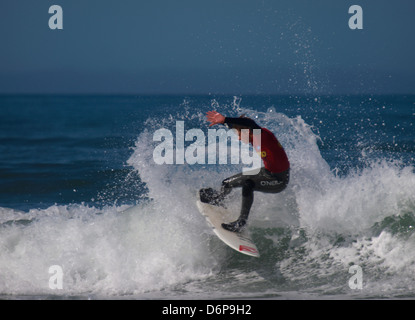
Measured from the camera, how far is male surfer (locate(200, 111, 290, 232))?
6219 mm

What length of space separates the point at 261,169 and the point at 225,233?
99 centimetres

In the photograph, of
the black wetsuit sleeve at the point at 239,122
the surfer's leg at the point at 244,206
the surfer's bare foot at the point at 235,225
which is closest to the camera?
the black wetsuit sleeve at the point at 239,122

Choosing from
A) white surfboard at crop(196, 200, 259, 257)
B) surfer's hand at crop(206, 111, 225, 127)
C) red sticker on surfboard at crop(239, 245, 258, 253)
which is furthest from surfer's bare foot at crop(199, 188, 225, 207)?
surfer's hand at crop(206, 111, 225, 127)

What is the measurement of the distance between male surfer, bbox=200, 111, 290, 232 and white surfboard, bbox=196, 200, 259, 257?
102 mm

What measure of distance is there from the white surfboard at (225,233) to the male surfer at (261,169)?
102 millimetres

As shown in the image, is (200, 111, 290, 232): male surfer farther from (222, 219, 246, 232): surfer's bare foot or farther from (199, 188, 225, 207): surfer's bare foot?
(199, 188, 225, 207): surfer's bare foot

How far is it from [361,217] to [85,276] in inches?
161

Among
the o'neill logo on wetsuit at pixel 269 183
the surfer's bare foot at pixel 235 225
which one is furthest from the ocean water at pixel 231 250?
the o'neill logo on wetsuit at pixel 269 183

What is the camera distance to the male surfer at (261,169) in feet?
20.4

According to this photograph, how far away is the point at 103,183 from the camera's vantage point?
11930 mm

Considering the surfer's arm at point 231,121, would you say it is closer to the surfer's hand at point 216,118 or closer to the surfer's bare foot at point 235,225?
the surfer's hand at point 216,118

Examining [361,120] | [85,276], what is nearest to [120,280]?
[85,276]
